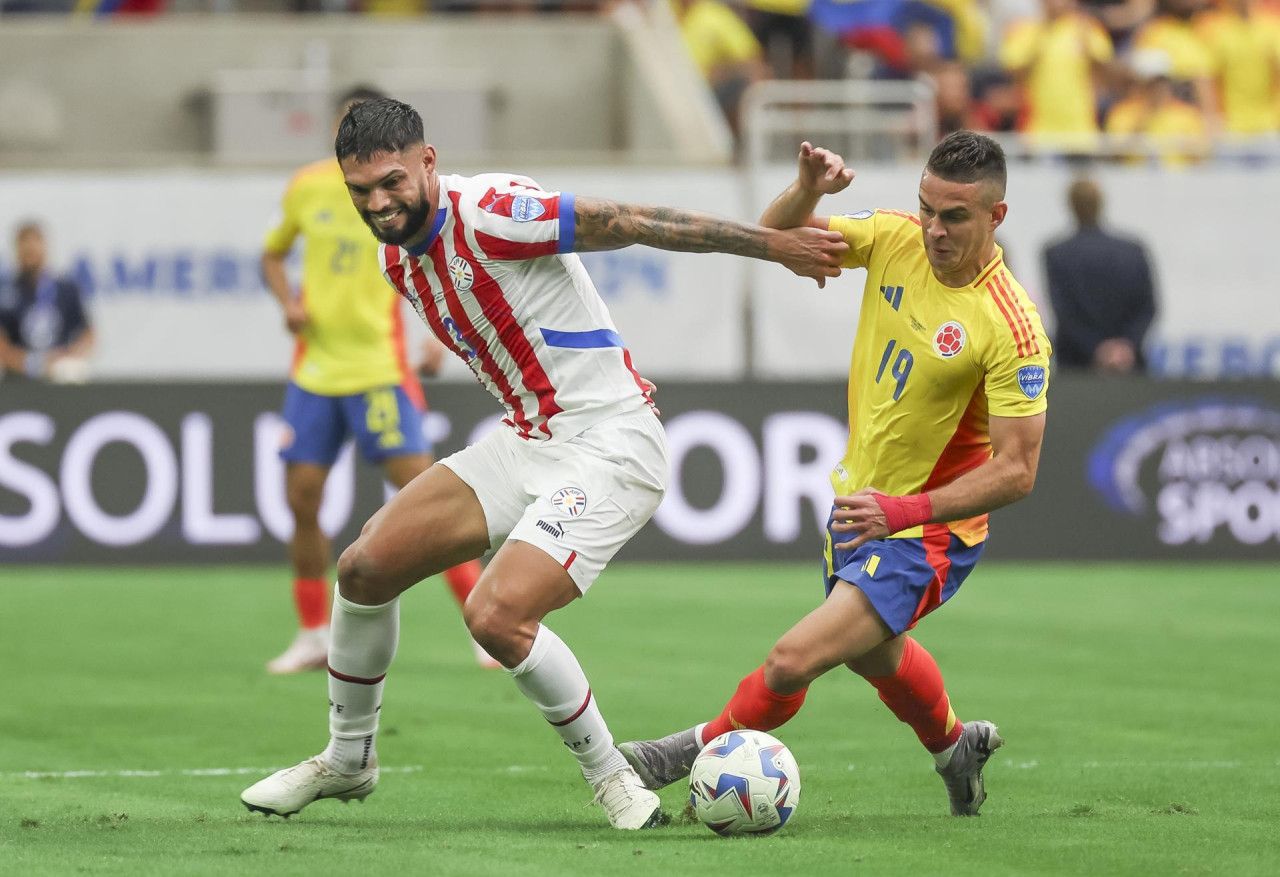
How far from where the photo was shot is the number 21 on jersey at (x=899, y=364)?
19.9 ft

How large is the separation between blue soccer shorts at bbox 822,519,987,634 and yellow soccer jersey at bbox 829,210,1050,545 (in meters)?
0.05

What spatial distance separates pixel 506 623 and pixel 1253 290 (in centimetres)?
1150

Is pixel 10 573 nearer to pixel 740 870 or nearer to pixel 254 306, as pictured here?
pixel 254 306

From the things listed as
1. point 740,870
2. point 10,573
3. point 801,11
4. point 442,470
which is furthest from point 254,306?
point 740,870

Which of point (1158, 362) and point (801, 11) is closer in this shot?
point (1158, 362)

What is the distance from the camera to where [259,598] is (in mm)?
12227

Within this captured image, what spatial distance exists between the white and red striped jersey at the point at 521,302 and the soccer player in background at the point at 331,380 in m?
3.48

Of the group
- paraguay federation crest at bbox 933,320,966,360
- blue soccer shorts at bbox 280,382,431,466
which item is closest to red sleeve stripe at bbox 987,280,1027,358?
paraguay federation crest at bbox 933,320,966,360

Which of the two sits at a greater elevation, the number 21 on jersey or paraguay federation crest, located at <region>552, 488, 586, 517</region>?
the number 21 on jersey

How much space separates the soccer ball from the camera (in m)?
5.72

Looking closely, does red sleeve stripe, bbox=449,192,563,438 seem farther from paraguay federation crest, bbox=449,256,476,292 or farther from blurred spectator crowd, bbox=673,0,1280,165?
blurred spectator crowd, bbox=673,0,1280,165

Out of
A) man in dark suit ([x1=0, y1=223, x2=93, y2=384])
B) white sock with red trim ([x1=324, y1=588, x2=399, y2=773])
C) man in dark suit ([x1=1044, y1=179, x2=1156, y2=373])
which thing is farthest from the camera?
man in dark suit ([x1=0, y1=223, x2=93, y2=384])

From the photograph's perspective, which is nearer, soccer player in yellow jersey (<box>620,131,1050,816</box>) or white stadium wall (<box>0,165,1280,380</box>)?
soccer player in yellow jersey (<box>620,131,1050,816</box>)

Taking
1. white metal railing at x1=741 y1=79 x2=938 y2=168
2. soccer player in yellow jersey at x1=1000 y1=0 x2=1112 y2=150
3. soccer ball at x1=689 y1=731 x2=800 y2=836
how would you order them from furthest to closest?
soccer player in yellow jersey at x1=1000 y1=0 x2=1112 y2=150 < white metal railing at x1=741 y1=79 x2=938 y2=168 < soccer ball at x1=689 y1=731 x2=800 y2=836
